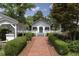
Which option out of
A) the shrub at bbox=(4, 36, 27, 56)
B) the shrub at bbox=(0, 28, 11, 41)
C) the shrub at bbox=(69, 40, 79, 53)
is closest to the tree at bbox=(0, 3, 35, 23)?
the shrub at bbox=(0, 28, 11, 41)

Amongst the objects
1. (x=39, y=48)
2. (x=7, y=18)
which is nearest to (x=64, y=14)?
(x=39, y=48)

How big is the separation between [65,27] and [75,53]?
23.2 inches

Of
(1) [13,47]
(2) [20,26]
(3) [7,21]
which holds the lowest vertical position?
(1) [13,47]

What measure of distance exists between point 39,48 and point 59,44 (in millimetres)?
459

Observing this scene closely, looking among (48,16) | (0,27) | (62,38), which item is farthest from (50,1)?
(0,27)

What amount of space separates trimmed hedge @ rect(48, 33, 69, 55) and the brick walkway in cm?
10

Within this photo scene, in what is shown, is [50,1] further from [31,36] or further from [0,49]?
[0,49]

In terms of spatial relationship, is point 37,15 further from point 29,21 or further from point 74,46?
point 74,46

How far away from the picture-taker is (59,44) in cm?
516

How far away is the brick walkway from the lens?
5.24 meters

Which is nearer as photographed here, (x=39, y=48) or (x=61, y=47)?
(x=61, y=47)

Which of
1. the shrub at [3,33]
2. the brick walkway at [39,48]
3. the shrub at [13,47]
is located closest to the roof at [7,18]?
the shrub at [3,33]

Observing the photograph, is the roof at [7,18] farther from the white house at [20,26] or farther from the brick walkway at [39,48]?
the brick walkway at [39,48]

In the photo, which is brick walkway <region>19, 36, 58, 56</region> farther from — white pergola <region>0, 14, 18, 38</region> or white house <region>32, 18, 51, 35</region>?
white pergola <region>0, 14, 18, 38</region>
